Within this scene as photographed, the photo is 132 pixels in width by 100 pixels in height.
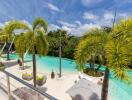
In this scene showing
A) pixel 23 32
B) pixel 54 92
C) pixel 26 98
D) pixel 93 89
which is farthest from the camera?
pixel 54 92

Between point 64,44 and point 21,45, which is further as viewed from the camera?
point 64,44

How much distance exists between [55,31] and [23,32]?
34.6 meters

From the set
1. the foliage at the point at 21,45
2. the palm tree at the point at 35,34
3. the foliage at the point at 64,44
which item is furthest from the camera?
the foliage at the point at 64,44

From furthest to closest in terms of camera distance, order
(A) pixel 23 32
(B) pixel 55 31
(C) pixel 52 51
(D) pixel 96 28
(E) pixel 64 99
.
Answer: (B) pixel 55 31
(C) pixel 52 51
(E) pixel 64 99
(A) pixel 23 32
(D) pixel 96 28

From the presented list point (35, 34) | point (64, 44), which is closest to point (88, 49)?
point (35, 34)

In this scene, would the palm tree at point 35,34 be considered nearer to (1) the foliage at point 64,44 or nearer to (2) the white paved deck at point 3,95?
(2) the white paved deck at point 3,95

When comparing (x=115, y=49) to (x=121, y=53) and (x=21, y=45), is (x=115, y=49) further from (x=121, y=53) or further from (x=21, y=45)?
(x=21, y=45)

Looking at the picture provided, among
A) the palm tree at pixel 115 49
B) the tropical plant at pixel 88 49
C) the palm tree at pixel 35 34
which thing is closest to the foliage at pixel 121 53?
the palm tree at pixel 115 49

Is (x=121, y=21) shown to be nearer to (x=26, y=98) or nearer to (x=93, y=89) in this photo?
(x=26, y=98)

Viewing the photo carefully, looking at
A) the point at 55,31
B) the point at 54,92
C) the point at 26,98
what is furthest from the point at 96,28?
the point at 55,31

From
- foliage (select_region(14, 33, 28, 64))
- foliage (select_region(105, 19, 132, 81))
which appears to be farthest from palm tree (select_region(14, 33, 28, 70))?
foliage (select_region(105, 19, 132, 81))

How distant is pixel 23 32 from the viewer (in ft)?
33.8

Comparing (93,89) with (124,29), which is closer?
(124,29)

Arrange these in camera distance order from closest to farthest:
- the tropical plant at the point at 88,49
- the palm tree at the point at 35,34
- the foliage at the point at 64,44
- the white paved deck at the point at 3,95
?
the white paved deck at the point at 3,95
the tropical plant at the point at 88,49
the palm tree at the point at 35,34
the foliage at the point at 64,44
